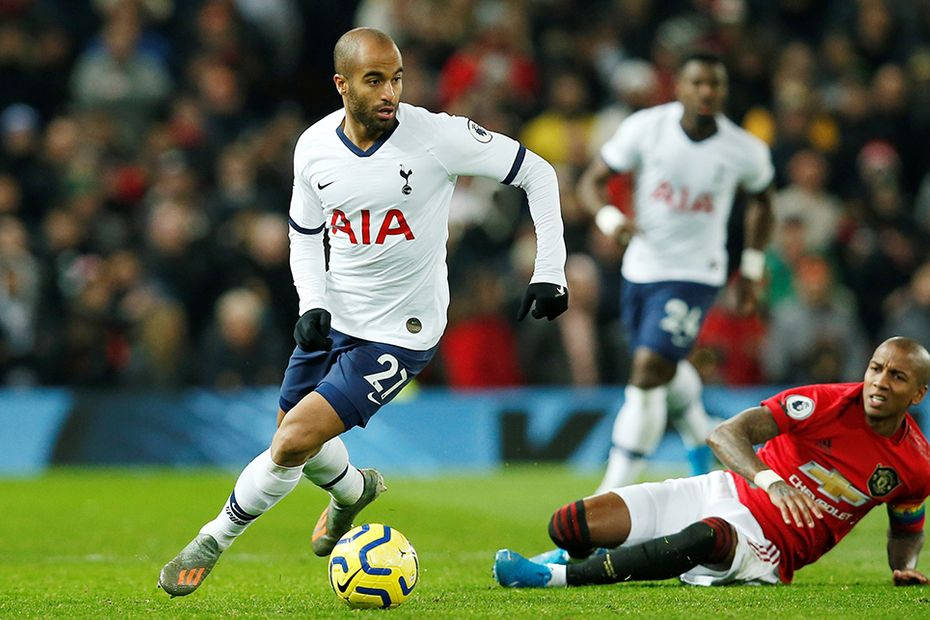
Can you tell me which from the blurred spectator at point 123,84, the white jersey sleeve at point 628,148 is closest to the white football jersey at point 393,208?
the white jersey sleeve at point 628,148

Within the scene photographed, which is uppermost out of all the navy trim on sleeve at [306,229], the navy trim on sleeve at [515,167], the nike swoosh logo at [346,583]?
the navy trim on sleeve at [515,167]

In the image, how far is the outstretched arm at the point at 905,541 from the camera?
6.79 meters

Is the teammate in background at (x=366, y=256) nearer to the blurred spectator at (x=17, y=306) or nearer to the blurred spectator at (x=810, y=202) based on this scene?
the blurred spectator at (x=17, y=306)

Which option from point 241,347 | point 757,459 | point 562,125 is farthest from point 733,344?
point 757,459

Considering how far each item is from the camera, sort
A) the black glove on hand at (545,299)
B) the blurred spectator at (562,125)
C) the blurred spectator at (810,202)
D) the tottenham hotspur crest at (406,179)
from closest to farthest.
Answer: the black glove on hand at (545,299), the tottenham hotspur crest at (406,179), the blurred spectator at (810,202), the blurred spectator at (562,125)

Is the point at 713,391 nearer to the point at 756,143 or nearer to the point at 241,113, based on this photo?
the point at 756,143

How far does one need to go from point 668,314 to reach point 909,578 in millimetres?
2703

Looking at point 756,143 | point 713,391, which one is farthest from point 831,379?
point 756,143

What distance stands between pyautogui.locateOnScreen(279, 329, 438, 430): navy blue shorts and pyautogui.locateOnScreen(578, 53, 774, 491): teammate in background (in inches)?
103

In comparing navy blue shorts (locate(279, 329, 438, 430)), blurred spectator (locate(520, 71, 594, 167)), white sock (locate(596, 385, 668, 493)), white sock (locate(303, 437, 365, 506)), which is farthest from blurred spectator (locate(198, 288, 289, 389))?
navy blue shorts (locate(279, 329, 438, 430))

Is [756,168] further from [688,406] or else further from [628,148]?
[688,406]

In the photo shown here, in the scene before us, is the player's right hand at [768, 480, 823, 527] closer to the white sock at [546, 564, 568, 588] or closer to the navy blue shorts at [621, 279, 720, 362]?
the white sock at [546, 564, 568, 588]

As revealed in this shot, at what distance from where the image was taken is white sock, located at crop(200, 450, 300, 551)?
6.50 m

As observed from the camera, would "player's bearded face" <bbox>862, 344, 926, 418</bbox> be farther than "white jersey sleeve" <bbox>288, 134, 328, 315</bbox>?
No
